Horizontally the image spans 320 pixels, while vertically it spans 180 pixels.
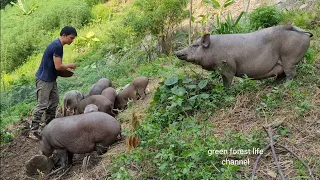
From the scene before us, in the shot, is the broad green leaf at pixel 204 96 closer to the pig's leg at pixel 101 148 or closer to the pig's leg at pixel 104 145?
the pig's leg at pixel 104 145

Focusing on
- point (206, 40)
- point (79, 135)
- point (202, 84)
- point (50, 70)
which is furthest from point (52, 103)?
point (206, 40)

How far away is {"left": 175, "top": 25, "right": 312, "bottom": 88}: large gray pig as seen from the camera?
5.42 meters

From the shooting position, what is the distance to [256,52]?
5535 millimetres

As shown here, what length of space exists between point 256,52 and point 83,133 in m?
2.41

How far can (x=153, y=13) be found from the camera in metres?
9.92

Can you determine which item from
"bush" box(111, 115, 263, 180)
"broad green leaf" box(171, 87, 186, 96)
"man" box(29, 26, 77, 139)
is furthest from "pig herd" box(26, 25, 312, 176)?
"man" box(29, 26, 77, 139)

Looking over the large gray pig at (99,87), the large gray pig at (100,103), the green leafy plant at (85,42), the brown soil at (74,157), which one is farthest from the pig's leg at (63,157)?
the green leafy plant at (85,42)

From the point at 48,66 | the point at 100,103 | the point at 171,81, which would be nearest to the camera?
the point at 171,81

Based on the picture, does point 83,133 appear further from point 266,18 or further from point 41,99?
point 266,18

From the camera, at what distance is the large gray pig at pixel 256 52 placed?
5.42 meters

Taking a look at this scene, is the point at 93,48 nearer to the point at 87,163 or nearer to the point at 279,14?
the point at 279,14

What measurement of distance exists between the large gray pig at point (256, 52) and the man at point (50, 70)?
81.3 inches

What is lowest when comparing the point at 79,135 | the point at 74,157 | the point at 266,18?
the point at 74,157

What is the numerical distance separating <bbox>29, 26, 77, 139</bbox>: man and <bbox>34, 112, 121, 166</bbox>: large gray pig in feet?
4.26
